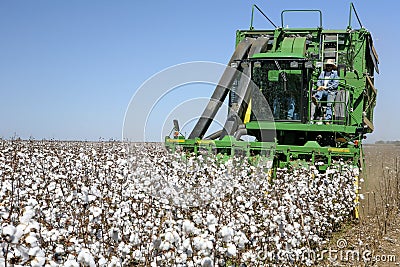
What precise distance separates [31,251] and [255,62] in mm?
9599

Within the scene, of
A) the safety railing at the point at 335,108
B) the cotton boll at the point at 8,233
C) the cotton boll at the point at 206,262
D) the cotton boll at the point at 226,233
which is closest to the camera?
the cotton boll at the point at 8,233

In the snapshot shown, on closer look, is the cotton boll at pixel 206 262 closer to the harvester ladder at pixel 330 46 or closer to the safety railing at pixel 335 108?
the safety railing at pixel 335 108

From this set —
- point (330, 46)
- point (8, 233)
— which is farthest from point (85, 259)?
point (330, 46)

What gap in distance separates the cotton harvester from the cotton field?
0.95 metres

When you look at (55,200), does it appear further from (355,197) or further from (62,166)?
(355,197)

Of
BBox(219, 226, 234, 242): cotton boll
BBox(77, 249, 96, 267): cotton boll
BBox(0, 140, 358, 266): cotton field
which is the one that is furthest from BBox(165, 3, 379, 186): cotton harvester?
BBox(77, 249, 96, 267): cotton boll

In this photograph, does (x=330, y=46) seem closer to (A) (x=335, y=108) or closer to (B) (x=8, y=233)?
(A) (x=335, y=108)

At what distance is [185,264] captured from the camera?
3.85 meters

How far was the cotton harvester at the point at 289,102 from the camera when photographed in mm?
11102

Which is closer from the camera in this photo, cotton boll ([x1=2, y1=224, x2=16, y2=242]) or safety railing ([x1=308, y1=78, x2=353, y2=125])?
cotton boll ([x1=2, y1=224, x2=16, y2=242])

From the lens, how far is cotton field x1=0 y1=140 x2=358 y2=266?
11.8 ft

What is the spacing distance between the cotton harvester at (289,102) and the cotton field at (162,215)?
3.11 ft

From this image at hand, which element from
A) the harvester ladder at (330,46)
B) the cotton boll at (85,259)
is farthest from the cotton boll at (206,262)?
the harvester ladder at (330,46)

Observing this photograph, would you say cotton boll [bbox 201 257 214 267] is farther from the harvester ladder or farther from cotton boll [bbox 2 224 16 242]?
the harvester ladder
